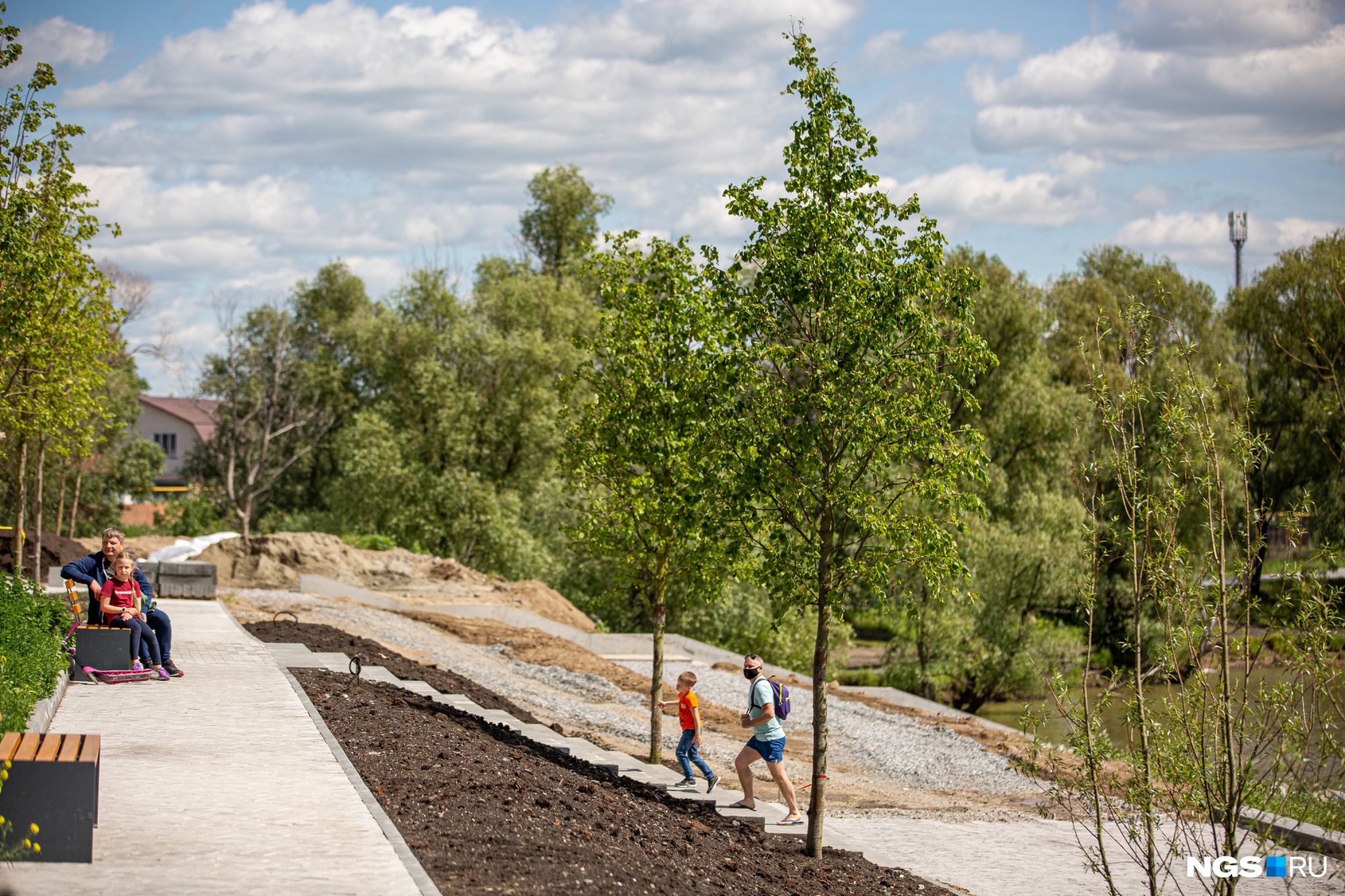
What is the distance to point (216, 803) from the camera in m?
7.26

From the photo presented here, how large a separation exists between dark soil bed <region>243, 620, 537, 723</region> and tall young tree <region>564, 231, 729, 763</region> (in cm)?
243

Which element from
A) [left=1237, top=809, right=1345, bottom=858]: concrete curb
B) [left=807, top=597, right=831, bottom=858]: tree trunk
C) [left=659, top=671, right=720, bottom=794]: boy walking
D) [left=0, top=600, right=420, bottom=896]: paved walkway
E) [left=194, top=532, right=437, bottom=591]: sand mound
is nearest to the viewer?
[left=0, top=600, right=420, bottom=896]: paved walkway

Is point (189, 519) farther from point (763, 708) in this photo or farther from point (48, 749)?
point (48, 749)

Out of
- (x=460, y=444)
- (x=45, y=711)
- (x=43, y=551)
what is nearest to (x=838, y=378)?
(x=45, y=711)

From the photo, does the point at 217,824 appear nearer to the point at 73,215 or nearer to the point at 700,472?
the point at 700,472

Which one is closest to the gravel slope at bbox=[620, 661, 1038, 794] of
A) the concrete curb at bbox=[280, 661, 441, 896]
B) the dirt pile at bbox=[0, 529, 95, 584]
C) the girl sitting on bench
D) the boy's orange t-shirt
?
the boy's orange t-shirt

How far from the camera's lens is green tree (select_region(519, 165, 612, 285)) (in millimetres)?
53406

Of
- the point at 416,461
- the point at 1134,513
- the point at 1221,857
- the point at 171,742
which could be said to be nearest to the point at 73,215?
the point at 171,742

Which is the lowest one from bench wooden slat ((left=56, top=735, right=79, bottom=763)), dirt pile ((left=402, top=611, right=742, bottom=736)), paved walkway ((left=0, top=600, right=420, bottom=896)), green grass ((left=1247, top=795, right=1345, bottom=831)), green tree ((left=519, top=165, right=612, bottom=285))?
dirt pile ((left=402, top=611, right=742, bottom=736))

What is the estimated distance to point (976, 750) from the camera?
1889cm

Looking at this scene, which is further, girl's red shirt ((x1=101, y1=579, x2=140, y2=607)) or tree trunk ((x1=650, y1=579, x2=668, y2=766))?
tree trunk ((x1=650, y1=579, x2=668, y2=766))

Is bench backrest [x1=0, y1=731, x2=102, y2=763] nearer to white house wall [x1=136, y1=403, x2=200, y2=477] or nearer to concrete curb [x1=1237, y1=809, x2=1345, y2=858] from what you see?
concrete curb [x1=1237, y1=809, x2=1345, y2=858]

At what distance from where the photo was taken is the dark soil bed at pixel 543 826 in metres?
6.30

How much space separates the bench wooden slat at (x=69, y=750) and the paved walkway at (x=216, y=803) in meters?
0.51
